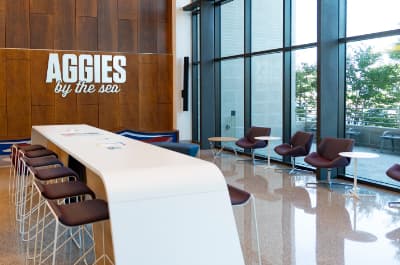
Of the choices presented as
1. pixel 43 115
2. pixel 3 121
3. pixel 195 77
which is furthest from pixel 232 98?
pixel 3 121

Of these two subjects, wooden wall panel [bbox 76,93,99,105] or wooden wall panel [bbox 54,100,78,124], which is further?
wooden wall panel [bbox 76,93,99,105]

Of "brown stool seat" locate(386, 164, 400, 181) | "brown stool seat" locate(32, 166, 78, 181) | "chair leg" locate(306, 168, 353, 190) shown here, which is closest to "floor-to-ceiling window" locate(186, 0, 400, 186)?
"chair leg" locate(306, 168, 353, 190)

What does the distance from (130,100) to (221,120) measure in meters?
2.51

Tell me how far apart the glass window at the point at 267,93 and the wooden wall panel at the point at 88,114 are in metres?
3.71

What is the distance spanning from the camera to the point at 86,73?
34.1 feet

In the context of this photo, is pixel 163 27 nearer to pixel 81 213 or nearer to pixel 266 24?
pixel 266 24

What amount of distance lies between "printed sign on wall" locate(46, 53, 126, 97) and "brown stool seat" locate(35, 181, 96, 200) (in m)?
6.92

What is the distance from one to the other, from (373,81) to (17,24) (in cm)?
743

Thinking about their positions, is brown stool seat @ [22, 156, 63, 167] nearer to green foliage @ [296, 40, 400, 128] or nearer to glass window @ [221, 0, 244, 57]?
green foliage @ [296, 40, 400, 128]

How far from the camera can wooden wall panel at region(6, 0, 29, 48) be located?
9688 mm

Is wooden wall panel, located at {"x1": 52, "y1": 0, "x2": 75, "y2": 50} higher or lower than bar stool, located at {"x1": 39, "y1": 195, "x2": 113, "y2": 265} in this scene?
higher

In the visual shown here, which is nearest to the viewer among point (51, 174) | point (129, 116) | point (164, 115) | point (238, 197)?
point (238, 197)

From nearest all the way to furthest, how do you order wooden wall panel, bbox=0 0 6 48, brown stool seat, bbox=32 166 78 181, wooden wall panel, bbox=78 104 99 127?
1. brown stool seat, bbox=32 166 78 181
2. wooden wall panel, bbox=0 0 6 48
3. wooden wall panel, bbox=78 104 99 127

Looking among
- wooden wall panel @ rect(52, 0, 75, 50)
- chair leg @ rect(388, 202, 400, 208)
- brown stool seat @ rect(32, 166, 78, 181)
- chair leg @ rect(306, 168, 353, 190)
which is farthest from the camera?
wooden wall panel @ rect(52, 0, 75, 50)
